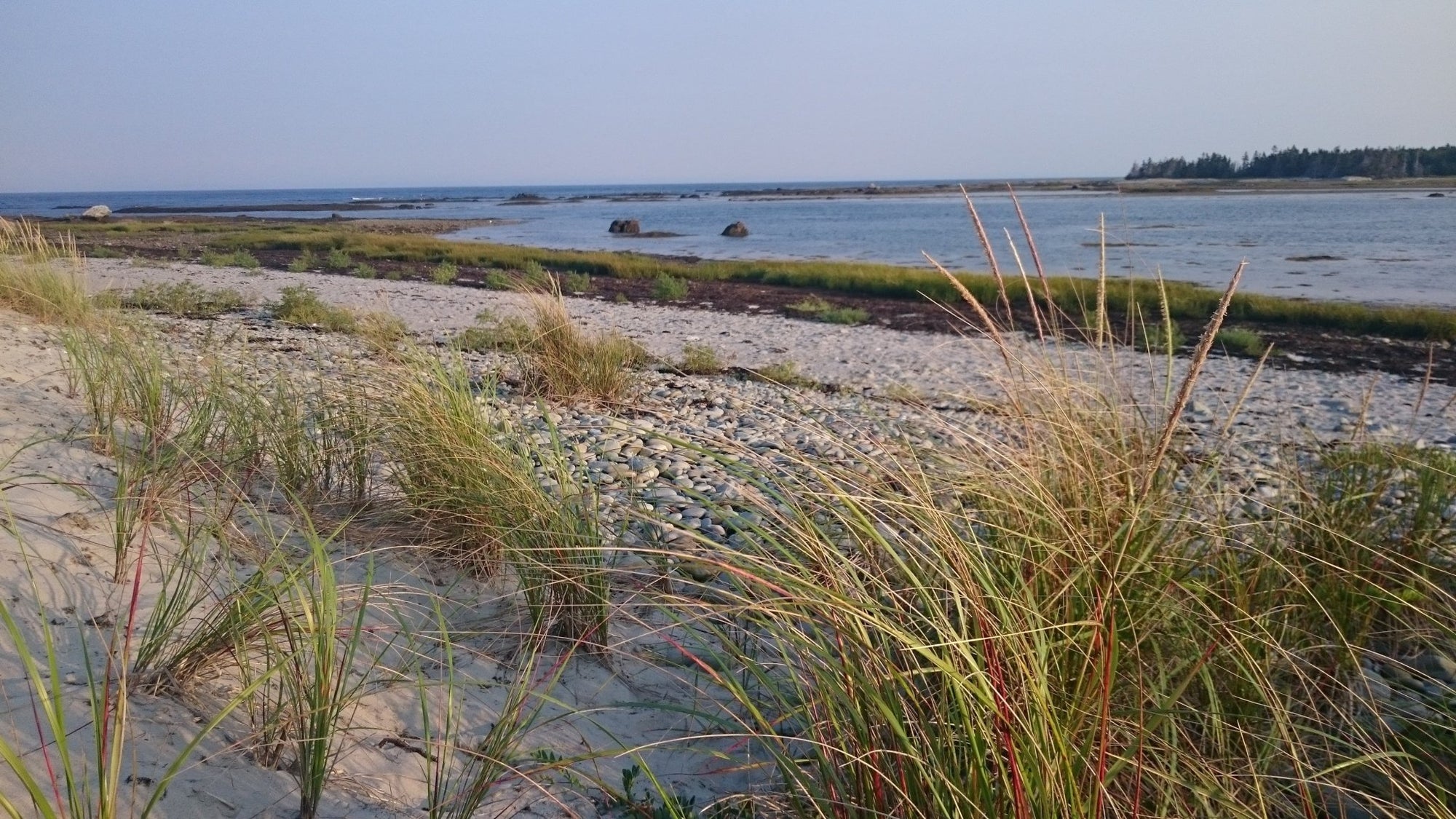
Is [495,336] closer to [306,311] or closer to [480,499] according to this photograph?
[306,311]

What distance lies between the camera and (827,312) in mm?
14188

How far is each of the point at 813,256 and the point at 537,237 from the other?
17.5 meters

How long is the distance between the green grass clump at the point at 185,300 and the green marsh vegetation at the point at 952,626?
876 centimetres

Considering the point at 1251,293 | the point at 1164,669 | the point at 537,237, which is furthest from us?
the point at 537,237

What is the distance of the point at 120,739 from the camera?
1492 millimetres

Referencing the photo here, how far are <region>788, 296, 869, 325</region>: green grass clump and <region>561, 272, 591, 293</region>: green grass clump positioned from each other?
430 centimetres

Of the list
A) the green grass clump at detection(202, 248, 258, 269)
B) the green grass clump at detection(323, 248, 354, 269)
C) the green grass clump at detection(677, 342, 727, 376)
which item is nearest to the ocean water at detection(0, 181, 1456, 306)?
the green grass clump at detection(677, 342, 727, 376)

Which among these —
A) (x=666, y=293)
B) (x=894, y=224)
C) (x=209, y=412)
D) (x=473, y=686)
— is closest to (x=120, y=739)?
(x=473, y=686)

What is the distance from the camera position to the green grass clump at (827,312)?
45.3ft

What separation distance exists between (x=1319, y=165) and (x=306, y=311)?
303ft

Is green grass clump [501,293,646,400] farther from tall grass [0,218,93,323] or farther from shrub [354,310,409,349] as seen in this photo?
tall grass [0,218,93,323]

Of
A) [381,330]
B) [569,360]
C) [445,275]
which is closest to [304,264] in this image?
[445,275]

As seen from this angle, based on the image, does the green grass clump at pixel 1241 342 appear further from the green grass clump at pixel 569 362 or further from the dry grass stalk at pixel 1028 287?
the dry grass stalk at pixel 1028 287

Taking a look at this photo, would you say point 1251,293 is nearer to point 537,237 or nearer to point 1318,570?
point 1318,570
